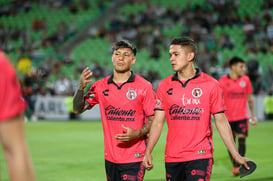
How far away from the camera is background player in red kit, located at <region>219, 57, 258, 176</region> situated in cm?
1022

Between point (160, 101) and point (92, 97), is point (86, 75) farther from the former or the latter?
point (160, 101)

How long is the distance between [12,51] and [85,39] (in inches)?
184

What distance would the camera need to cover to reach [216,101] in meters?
5.25

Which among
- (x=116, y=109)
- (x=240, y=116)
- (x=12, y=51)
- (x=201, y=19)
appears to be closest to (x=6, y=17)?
(x=12, y=51)

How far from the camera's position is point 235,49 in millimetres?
26469

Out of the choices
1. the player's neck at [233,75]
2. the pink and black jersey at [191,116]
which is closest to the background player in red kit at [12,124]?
the pink and black jersey at [191,116]

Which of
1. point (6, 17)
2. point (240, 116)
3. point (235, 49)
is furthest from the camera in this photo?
point (6, 17)

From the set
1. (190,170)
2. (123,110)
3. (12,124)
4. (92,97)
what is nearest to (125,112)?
(123,110)

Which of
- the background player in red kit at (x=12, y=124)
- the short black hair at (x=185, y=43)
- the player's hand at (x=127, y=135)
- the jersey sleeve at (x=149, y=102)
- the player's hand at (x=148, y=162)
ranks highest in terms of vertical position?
the short black hair at (x=185, y=43)

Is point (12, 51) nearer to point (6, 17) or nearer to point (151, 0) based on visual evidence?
point (6, 17)

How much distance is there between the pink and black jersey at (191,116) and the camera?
518 cm

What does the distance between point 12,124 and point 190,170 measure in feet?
10.1

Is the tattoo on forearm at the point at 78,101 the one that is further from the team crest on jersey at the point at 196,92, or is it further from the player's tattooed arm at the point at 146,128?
the team crest on jersey at the point at 196,92

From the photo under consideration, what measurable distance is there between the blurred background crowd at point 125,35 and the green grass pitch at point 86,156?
6.61 m
